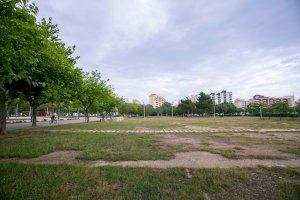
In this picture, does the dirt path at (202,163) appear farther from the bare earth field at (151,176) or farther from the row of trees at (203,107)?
the row of trees at (203,107)

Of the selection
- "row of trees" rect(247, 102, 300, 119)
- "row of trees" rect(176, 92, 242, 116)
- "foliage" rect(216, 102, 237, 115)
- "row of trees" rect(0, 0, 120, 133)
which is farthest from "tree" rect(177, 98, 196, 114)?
"row of trees" rect(0, 0, 120, 133)

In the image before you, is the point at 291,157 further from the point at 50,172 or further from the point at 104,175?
the point at 50,172

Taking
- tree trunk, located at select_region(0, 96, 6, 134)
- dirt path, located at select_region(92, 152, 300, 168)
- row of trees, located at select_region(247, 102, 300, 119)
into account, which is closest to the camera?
dirt path, located at select_region(92, 152, 300, 168)

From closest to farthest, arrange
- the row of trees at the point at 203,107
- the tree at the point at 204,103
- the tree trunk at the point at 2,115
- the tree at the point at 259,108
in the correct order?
1. the tree trunk at the point at 2,115
2. the tree at the point at 259,108
3. the tree at the point at 204,103
4. the row of trees at the point at 203,107

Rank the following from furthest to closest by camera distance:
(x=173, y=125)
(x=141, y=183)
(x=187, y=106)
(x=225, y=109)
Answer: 1. (x=225, y=109)
2. (x=187, y=106)
3. (x=173, y=125)
4. (x=141, y=183)

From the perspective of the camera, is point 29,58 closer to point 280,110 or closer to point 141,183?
point 141,183

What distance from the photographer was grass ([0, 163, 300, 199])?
5.05 m

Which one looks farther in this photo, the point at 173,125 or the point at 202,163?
the point at 173,125

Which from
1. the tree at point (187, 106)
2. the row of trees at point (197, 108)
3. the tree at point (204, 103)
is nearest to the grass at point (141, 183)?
the row of trees at point (197, 108)

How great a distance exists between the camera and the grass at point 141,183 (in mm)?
5051

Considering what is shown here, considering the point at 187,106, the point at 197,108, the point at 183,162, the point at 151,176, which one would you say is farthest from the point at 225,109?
the point at 151,176

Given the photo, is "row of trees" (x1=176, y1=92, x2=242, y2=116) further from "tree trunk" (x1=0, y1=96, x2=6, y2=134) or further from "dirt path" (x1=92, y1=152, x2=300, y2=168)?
"dirt path" (x1=92, y1=152, x2=300, y2=168)

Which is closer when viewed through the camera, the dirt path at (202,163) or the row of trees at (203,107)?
the dirt path at (202,163)

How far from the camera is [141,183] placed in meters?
5.67
